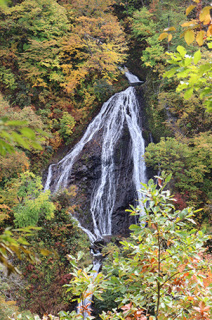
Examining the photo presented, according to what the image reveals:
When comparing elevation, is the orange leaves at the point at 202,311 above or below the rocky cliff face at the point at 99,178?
above

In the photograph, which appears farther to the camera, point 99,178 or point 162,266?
point 99,178

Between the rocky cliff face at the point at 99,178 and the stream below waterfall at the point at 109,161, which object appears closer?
the rocky cliff face at the point at 99,178

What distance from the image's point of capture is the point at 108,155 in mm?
10688

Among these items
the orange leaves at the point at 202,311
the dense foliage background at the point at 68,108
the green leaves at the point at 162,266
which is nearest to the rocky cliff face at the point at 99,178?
the dense foliage background at the point at 68,108

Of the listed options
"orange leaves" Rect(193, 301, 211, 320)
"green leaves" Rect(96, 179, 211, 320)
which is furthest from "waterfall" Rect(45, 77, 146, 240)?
"orange leaves" Rect(193, 301, 211, 320)

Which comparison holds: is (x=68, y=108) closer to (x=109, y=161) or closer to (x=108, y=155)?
(x=108, y=155)

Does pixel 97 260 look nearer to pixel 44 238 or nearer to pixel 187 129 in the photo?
pixel 44 238

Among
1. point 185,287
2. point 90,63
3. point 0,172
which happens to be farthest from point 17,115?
point 185,287

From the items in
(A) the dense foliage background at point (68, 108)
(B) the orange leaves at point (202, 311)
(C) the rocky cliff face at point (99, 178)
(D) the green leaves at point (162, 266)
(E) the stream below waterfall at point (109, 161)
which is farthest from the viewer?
(E) the stream below waterfall at point (109, 161)

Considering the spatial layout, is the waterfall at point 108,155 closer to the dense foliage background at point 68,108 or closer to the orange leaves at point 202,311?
the dense foliage background at point 68,108

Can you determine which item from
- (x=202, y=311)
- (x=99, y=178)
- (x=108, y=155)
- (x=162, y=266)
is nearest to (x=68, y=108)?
(x=108, y=155)

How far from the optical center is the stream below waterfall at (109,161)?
9.72m

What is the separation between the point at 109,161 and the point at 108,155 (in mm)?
290

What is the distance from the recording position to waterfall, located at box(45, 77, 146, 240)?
974 cm
